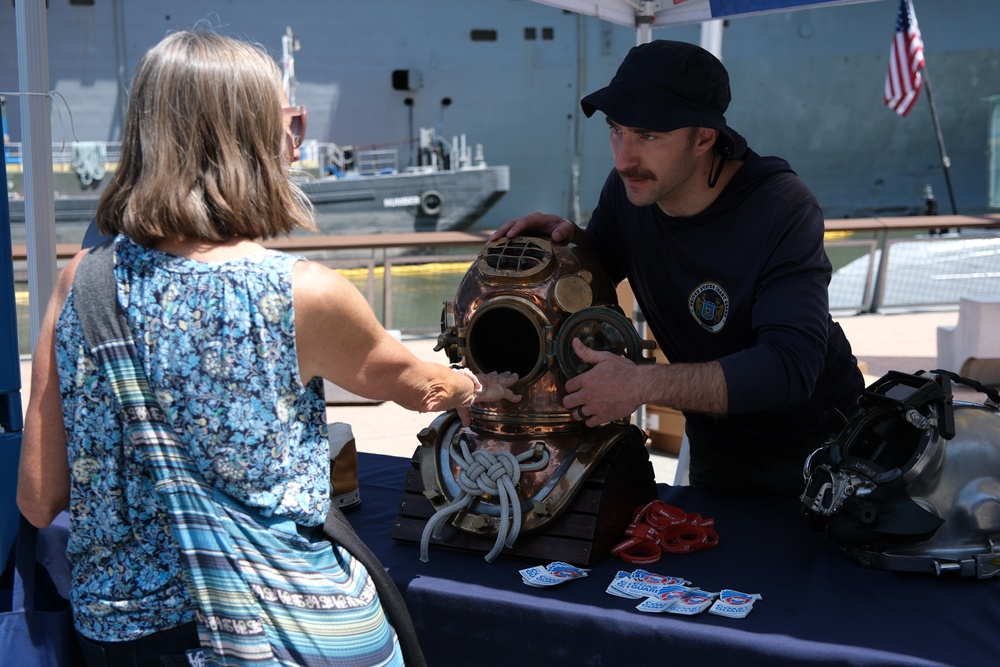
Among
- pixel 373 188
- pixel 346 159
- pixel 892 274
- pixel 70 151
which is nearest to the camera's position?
pixel 892 274

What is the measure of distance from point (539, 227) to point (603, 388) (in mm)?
463

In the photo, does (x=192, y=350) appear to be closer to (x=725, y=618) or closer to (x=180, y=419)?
(x=180, y=419)

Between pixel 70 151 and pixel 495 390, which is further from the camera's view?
pixel 70 151

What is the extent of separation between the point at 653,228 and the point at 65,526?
Answer: 1390 mm

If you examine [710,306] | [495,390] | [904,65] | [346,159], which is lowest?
[495,390]

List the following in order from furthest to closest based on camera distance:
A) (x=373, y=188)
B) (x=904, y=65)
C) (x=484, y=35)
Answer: (x=484, y=35)
(x=373, y=188)
(x=904, y=65)

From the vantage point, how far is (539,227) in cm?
208

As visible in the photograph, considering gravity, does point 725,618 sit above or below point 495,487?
below

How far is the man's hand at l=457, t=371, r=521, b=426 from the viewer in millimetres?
1813

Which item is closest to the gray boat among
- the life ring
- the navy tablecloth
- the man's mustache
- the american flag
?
the life ring

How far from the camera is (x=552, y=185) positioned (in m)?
24.7

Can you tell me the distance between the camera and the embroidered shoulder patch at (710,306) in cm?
195

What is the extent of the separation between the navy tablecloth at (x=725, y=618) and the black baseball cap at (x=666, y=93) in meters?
0.83

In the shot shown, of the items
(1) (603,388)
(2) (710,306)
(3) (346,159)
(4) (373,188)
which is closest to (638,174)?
(2) (710,306)
